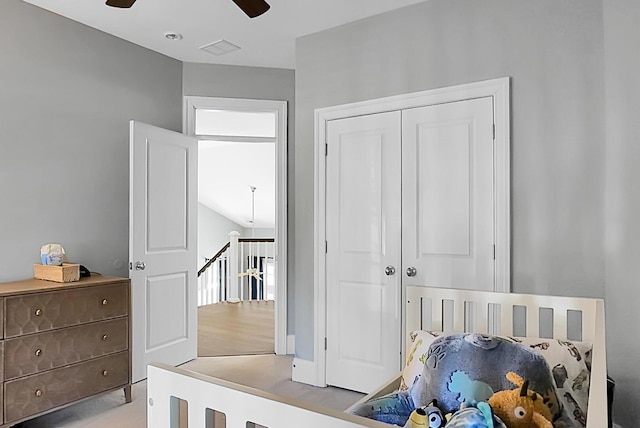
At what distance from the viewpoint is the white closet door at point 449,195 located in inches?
111

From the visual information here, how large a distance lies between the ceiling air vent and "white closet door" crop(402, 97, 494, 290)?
1.59m

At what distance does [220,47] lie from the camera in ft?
12.5

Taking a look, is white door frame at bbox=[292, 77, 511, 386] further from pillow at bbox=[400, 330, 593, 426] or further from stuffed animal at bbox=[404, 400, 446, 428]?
stuffed animal at bbox=[404, 400, 446, 428]

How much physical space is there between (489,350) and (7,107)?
3087mm

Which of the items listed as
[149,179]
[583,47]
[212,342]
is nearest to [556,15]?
[583,47]

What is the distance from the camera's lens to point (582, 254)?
2.52 meters

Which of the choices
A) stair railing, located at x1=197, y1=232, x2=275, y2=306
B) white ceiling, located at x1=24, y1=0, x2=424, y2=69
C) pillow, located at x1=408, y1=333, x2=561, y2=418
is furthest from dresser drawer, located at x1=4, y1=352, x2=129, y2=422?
stair railing, located at x1=197, y1=232, x2=275, y2=306

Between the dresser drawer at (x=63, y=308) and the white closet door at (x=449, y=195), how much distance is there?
188cm

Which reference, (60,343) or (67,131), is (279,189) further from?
(60,343)

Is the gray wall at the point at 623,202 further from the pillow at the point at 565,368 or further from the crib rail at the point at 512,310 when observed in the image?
the pillow at the point at 565,368

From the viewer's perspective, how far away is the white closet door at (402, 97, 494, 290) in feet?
9.24


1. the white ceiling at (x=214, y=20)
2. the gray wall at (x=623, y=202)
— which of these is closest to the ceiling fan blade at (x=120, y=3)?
the white ceiling at (x=214, y=20)

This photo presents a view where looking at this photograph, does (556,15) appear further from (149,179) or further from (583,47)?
(149,179)

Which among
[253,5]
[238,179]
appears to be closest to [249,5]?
[253,5]
